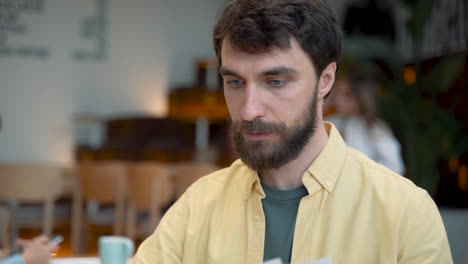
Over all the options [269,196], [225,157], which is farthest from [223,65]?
[225,157]

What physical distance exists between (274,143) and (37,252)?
581 millimetres

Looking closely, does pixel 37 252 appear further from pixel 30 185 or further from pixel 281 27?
pixel 30 185

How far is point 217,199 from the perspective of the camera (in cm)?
149

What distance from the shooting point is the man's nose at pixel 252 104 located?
4.32 feet

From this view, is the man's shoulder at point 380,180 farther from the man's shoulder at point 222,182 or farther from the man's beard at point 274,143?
the man's shoulder at point 222,182

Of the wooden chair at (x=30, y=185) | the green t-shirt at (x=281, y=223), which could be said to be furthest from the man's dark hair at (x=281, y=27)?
the wooden chair at (x=30, y=185)

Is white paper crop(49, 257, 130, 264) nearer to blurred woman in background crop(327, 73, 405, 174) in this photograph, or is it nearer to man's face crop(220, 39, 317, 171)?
man's face crop(220, 39, 317, 171)

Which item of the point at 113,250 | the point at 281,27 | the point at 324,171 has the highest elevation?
the point at 281,27

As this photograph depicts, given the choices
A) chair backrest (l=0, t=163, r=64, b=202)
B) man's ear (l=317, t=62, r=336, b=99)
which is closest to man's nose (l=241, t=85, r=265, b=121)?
man's ear (l=317, t=62, r=336, b=99)

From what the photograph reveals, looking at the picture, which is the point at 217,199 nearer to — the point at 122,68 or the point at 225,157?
the point at 225,157

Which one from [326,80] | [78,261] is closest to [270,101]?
[326,80]

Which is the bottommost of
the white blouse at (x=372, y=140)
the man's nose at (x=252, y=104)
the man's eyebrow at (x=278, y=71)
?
the white blouse at (x=372, y=140)

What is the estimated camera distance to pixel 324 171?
4.50 feet

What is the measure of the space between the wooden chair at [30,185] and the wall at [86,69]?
3566 millimetres
